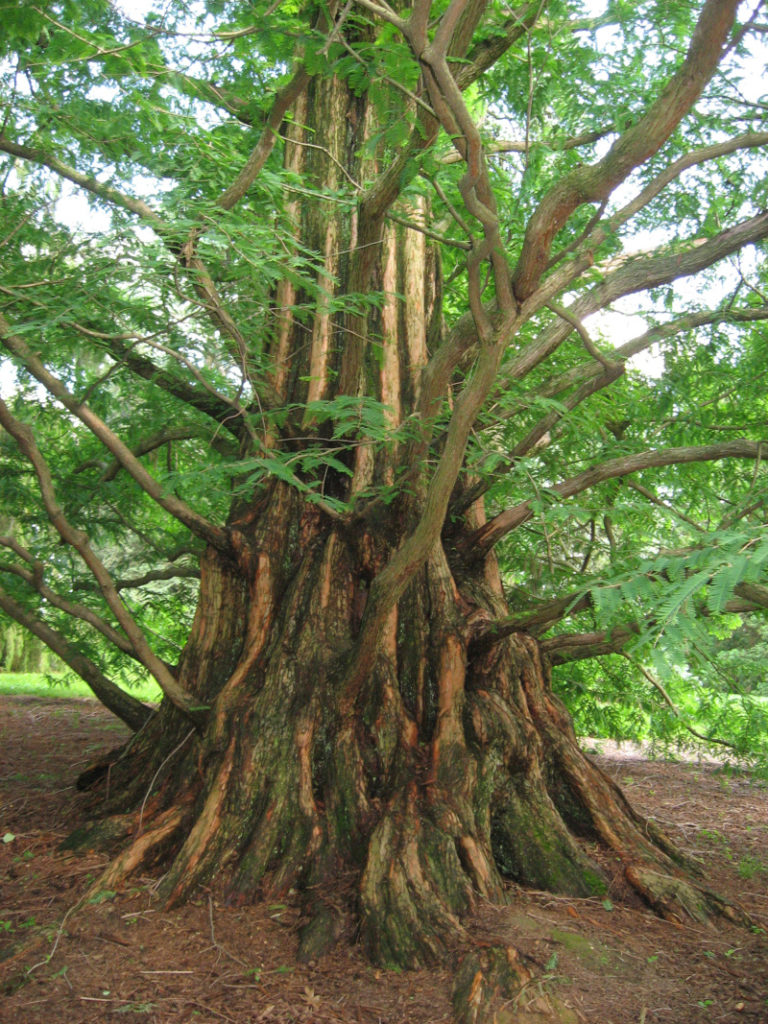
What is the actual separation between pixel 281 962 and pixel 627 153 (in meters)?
3.81

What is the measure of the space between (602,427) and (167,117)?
3499 mm

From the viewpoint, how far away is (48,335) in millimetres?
4758

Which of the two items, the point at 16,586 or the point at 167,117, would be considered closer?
the point at 167,117

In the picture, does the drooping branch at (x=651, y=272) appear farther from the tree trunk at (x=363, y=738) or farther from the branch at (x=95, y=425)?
the branch at (x=95, y=425)

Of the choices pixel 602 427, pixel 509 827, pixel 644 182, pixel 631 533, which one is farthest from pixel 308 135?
pixel 509 827

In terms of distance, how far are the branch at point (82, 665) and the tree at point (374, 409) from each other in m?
0.02

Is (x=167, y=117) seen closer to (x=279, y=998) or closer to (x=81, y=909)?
(x=81, y=909)

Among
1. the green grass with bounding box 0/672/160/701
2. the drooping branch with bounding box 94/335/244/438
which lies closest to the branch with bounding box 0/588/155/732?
the drooping branch with bounding box 94/335/244/438

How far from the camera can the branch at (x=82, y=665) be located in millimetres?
5281

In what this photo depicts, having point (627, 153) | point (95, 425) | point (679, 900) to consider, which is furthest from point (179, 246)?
point (679, 900)

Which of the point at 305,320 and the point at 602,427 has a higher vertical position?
the point at 305,320

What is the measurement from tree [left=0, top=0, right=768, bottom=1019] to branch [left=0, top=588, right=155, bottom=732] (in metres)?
0.02

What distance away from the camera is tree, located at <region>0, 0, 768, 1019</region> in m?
4.17

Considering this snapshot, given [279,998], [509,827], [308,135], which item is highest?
[308,135]
